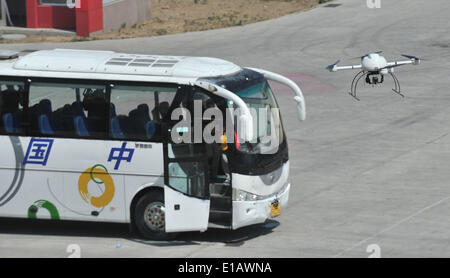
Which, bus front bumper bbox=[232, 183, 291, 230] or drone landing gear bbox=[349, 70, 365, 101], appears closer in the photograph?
bus front bumper bbox=[232, 183, 291, 230]

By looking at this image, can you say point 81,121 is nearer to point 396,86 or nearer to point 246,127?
point 246,127

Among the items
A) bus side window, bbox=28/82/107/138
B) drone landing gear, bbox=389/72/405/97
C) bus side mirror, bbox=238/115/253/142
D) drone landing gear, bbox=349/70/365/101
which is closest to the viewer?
bus side mirror, bbox=238/115/253/142

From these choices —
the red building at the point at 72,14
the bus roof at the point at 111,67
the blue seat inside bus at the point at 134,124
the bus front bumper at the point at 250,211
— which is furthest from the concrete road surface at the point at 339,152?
the bus roof at the point at 111,67

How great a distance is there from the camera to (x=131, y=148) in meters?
15.6

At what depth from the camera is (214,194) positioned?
15.7m

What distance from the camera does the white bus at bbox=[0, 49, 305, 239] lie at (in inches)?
607

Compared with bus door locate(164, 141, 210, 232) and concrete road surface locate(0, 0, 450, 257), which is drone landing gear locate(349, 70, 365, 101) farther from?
bus door locate(164, 141, 210, 232)

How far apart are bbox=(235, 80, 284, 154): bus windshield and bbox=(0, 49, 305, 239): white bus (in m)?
0.02

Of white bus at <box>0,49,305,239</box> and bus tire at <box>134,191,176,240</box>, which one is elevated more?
white bus at <box>0,49,305,239</box>

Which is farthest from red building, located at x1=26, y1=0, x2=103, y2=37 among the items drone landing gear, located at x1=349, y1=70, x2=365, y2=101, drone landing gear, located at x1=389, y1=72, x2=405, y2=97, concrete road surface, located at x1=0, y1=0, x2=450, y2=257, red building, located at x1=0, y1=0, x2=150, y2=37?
drone landing gear, located at x1=389, y1=72, x2=405, y2=97

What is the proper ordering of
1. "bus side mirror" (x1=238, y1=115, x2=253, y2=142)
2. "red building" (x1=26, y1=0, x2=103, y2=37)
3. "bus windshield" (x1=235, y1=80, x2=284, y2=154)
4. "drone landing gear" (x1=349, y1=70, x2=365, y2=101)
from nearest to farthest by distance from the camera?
"bus side mirror" (x1=238, y1=115, x2=253, y2=142), "bus windshield" (x1=235, y1=80, x2=284, y2=154), "drone landing gear" (x1=349, y1=70, x2=365, y2=101), "red building" (x1=26, y1=0, x2=103, y2=37)

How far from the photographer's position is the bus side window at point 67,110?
15.8 meters

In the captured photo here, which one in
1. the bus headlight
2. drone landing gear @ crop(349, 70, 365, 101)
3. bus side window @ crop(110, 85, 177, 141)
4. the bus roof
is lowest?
drone landing gear @ crop(349, 70, 365, 101)

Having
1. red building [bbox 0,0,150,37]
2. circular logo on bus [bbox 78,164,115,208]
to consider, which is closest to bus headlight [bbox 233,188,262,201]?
circular logo on bus [bbox 78,164,115,208]
